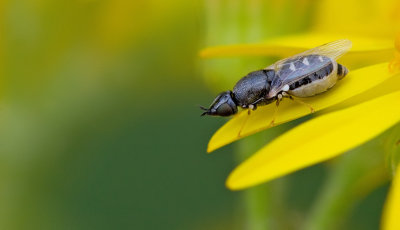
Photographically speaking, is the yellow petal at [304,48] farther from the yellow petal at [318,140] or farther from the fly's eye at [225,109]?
the yellow petal at [318,140]

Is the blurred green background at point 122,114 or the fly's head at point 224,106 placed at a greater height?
the fly's head at point 224,106

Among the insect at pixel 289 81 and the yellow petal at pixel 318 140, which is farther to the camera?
the insect at pixel 289 81

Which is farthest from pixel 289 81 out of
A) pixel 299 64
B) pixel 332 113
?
pixel 332 113

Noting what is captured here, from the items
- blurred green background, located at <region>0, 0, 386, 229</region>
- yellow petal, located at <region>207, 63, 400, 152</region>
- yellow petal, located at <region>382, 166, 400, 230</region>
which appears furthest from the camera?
blurred green background, located at <region>0, 0, 386, 229</region>

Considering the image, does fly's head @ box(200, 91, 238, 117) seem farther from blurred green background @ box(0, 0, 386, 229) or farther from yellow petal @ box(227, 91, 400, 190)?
blurred green background @ box(0, 0, 386, 229)

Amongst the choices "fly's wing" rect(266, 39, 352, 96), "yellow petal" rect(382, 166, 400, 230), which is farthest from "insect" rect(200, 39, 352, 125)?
"yellow petal" rect(382, 166, 400, 230)

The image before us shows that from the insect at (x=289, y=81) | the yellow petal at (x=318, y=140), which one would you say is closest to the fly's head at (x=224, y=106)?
the insect at (x=289, y=81)

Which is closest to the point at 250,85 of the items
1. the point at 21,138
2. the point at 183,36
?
the point at 21,138

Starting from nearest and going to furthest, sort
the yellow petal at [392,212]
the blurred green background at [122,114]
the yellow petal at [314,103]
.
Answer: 1. the yellow petal at [392,212]
2. the yellow petal at [314,103]
3. the blurred green background at [122,114]
